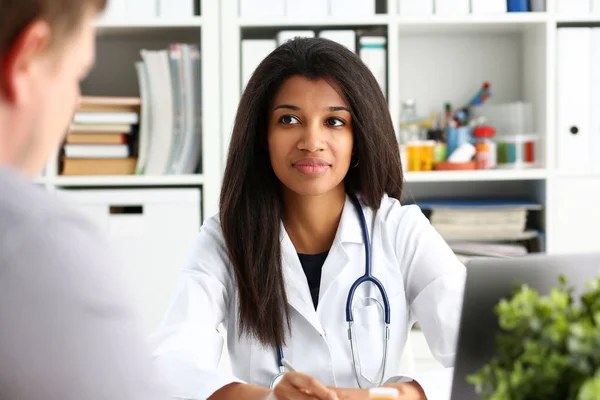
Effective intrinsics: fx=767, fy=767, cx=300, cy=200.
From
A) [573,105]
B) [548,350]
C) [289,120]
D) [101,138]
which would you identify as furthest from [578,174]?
[548,350]

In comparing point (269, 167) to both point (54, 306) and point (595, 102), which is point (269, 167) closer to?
point (54, 306)

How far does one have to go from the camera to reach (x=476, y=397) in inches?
31.4

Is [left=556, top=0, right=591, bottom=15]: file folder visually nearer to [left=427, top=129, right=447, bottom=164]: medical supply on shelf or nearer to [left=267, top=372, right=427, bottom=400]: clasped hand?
[left=427, top=129, right=447, bottom=164]: medical supply on shelf

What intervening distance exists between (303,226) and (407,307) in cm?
27

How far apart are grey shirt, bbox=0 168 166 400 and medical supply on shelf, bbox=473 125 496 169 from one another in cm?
222

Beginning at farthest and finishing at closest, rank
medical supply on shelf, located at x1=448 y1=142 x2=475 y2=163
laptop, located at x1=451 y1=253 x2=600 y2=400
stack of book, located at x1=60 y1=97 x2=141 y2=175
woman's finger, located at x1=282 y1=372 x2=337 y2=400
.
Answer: medical supply on shelf, located at x1=448 y1=142 x2=475 y2=163 < stack of book, located at x1=60 y1=97 x2=141 y2=175 < woman's finger, located at x1=282 y1=372 x2=337 y2=400 < laptop, located at x1=451 y1=253 x2=600 y2=400

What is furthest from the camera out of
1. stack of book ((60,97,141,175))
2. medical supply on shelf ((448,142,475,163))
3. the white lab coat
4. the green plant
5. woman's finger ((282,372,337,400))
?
medical supply on shelf ((448,142,475,163))

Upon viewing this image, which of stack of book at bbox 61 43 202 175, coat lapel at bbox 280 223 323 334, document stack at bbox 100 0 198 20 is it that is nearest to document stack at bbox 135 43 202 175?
stack of book at bbox 61 43 202 175

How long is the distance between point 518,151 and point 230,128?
100 centimetres

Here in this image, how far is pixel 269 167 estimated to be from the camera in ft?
5.30

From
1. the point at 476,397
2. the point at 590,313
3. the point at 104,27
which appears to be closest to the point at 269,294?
the point at 476,397

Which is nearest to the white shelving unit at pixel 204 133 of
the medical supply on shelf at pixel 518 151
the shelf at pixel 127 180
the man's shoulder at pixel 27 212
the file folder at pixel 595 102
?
the shelf at pixel 127 180

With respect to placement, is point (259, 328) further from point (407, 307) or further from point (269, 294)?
point (407, 307)

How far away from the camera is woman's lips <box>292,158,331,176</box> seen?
1479 mm
